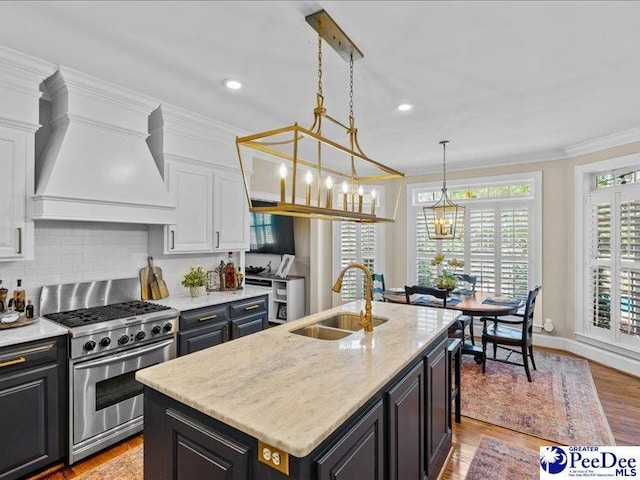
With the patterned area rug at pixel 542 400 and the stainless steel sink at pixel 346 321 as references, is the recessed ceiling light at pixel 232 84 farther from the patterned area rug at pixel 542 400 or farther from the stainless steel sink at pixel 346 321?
Result: the patterned area rug at pixel 542 400

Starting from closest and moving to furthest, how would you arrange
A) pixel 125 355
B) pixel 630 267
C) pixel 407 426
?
pixel 407 426, pixel 125 355, pixel 630 267

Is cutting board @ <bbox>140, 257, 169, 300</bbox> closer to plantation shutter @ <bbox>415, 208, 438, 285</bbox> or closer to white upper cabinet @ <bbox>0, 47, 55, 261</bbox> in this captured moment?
white upper cabinet @ <bbox>0, 47, 55, 261</bbox>

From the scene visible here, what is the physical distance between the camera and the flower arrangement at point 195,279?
3.53m

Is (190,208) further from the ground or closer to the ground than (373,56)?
closer to the ground

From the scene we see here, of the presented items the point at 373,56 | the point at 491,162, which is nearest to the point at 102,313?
the point at 373,56

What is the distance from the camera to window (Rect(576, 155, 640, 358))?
13.2 ft

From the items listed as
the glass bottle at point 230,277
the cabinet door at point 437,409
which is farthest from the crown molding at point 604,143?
the glass bottle at point 230,277

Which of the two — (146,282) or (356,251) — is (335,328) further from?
(356,251)

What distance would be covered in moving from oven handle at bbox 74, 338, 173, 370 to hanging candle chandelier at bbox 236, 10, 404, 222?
4.57 ft

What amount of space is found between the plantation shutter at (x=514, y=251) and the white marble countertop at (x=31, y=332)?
530cm

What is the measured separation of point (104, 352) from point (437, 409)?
2346 millimetres

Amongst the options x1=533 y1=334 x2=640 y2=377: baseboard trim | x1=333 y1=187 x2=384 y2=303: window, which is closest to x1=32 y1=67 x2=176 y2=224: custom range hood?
x1=333 y1=187 x2=384 y2=303: window

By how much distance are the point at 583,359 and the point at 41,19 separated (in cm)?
615

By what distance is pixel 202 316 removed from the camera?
3197mm
